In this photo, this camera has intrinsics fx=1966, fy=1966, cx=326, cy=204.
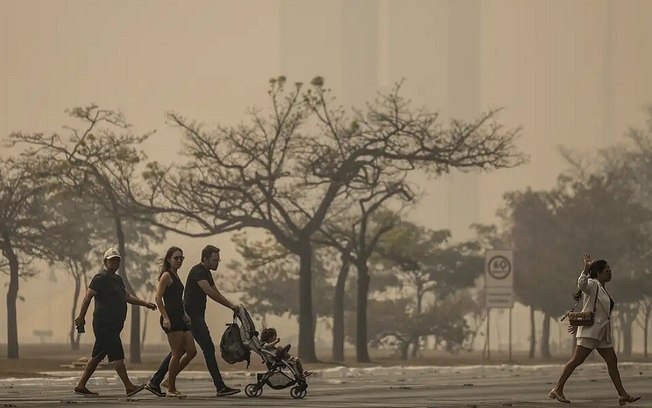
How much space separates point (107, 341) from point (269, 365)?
2.06 m

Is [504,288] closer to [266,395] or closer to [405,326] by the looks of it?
[266,395]

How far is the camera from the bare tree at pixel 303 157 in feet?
198

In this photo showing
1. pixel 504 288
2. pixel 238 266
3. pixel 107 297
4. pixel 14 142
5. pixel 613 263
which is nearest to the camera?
pixel 107 297

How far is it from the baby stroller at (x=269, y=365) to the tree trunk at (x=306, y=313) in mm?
35094

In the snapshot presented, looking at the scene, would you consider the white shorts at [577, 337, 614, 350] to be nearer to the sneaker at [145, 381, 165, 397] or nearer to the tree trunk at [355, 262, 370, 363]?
the sneaker at [145, 381, 165, 397]

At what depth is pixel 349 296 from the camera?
349 feet

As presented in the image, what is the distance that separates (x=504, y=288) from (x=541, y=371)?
27.7ft

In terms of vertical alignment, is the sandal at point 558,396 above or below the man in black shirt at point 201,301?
below

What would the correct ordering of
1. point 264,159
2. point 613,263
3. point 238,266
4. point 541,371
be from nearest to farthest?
1. point 541,371
2. point 264,159
3. point 613,263
4. point 238,266

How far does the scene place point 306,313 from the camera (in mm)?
61750

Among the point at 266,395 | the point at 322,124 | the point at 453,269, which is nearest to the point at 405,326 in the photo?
the point at 453,269

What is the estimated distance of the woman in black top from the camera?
24297 mm

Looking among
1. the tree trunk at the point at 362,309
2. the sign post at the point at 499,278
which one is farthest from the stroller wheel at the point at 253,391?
the tree trunk at the point at 362,309

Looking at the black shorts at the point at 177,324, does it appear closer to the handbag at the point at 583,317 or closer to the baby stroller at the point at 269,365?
the baby stroller at the point at 269,365
